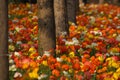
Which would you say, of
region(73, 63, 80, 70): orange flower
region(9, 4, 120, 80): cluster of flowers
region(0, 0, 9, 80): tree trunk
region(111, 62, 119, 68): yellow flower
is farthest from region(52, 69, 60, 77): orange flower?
region(0, 0, 9, 80): tree trunk

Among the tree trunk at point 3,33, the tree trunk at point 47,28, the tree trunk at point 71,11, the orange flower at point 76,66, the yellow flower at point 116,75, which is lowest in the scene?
the tree trunk at point 71,11

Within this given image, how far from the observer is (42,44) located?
8.21 meters

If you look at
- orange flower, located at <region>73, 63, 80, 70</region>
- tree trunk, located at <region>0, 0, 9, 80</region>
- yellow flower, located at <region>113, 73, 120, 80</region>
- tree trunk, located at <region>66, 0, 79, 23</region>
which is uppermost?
tree trunk, located at <region>0, 0, 9, 80</region>

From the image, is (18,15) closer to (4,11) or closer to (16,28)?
(16,28)

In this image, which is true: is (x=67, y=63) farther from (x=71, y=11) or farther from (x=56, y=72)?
(x=71, y=11)

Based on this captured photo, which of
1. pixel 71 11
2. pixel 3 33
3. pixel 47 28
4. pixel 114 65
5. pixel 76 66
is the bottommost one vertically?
pixel 71 11

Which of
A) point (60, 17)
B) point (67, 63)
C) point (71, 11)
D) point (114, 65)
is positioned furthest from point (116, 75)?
point (71, 11)

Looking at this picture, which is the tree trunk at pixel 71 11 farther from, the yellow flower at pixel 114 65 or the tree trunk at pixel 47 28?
the yellow flower at pixel 114 65

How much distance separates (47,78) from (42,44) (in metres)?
1.62

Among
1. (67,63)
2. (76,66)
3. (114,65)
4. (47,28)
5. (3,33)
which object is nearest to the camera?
(3,33)

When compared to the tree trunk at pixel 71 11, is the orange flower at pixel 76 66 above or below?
above

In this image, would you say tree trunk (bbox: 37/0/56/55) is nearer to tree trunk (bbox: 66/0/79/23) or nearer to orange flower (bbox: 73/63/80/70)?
orange flower (bbox: 73/63/80/70)

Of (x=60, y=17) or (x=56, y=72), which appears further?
(x=60, y=17)

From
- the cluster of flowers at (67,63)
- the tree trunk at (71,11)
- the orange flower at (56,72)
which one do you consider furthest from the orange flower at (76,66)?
the tree trunk at (71,11)
